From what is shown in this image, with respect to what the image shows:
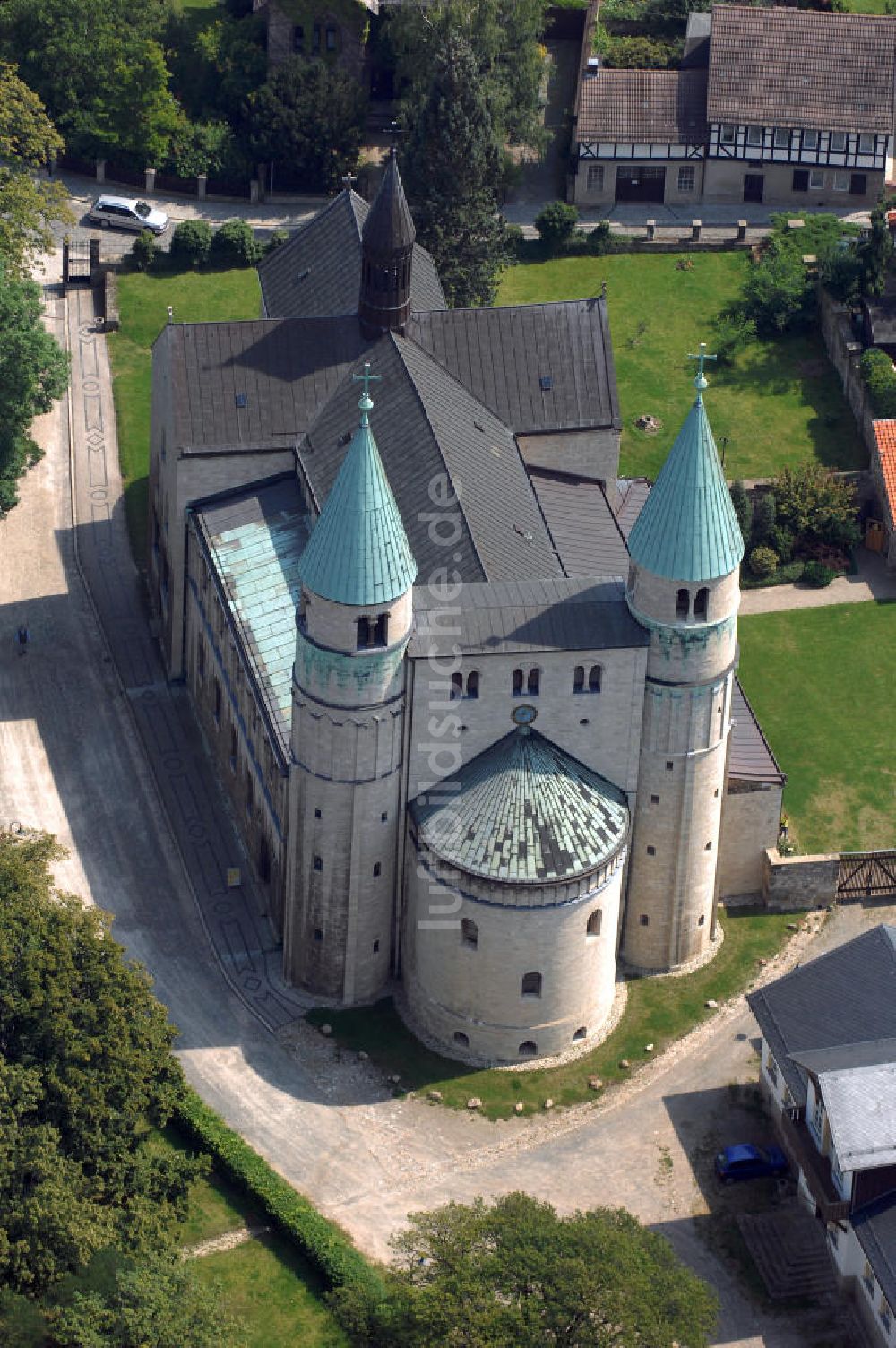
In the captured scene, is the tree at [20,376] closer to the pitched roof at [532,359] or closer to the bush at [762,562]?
the pitched roof at [532,359]

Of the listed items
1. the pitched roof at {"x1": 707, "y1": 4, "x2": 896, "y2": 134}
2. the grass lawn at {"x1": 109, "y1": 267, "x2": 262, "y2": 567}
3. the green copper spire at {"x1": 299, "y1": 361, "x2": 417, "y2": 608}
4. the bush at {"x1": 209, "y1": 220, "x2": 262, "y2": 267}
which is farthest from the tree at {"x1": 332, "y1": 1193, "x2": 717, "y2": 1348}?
the pitched roof at {"x1": 707, "y1": 4, "x2": 896, "y2": 134}

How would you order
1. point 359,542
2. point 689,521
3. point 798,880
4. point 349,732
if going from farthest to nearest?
point 798,880, point 349,732, point 689,521, point 359,542

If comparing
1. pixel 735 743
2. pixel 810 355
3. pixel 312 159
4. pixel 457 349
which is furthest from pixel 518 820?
pixel 312 159

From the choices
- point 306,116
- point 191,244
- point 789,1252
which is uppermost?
point 306,116

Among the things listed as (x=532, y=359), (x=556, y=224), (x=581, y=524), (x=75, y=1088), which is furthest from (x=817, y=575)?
(x=75, y=1088)

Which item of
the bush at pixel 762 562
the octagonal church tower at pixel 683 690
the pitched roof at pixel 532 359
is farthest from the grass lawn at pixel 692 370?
the octagonal church tower at pixel 683 690

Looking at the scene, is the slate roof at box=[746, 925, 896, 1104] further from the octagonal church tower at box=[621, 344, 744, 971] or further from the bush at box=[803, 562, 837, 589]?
the bush at box=[803, 562, 837, 589]

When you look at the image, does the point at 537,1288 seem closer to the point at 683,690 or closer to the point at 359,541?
the point at 683,690
